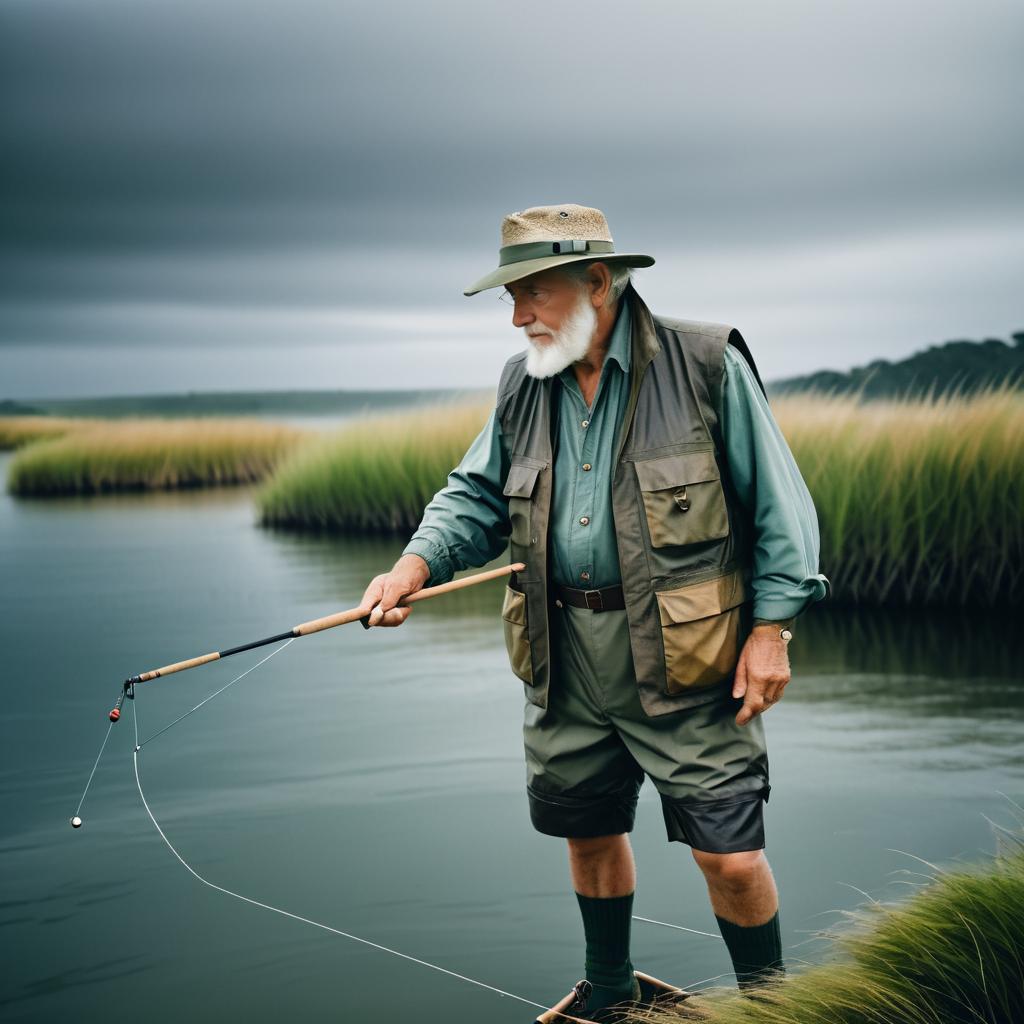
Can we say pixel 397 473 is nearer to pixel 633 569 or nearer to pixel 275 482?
pixel 275 482

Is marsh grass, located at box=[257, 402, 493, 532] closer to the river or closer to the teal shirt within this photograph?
the river

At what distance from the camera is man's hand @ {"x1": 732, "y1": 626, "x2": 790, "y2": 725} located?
2486mm

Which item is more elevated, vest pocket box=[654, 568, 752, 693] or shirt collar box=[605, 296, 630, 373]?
shirt collar box=[605, 296, 630, 373]

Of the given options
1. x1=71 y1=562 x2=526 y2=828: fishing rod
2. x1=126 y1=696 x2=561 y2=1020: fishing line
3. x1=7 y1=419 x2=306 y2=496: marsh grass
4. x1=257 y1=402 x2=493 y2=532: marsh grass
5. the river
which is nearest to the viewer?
x1=71 y1=562 x2=526 y2=828: fishing rod

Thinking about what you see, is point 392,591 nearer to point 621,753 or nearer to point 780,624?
point 621,753

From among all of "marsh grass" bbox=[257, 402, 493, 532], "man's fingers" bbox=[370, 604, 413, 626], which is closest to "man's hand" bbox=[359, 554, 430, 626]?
"man's fingers" bbox=[370, 604, 413, 626]

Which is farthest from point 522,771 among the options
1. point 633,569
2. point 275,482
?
point 275,482

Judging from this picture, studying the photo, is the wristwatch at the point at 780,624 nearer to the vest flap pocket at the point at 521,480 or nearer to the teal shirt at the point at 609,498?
the teal shirt at the point at 609,498

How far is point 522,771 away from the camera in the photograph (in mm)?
4621

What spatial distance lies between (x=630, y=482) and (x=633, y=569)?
0.57 feet

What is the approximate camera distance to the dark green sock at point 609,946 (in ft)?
9.18

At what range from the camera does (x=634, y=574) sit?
2.54 metres

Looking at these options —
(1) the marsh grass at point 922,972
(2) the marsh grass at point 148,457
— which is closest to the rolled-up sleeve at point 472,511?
(1) the marsh grass at point 922,972

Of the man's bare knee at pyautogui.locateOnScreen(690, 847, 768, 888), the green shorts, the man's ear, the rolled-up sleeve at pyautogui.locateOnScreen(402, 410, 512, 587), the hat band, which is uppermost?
the hat band
